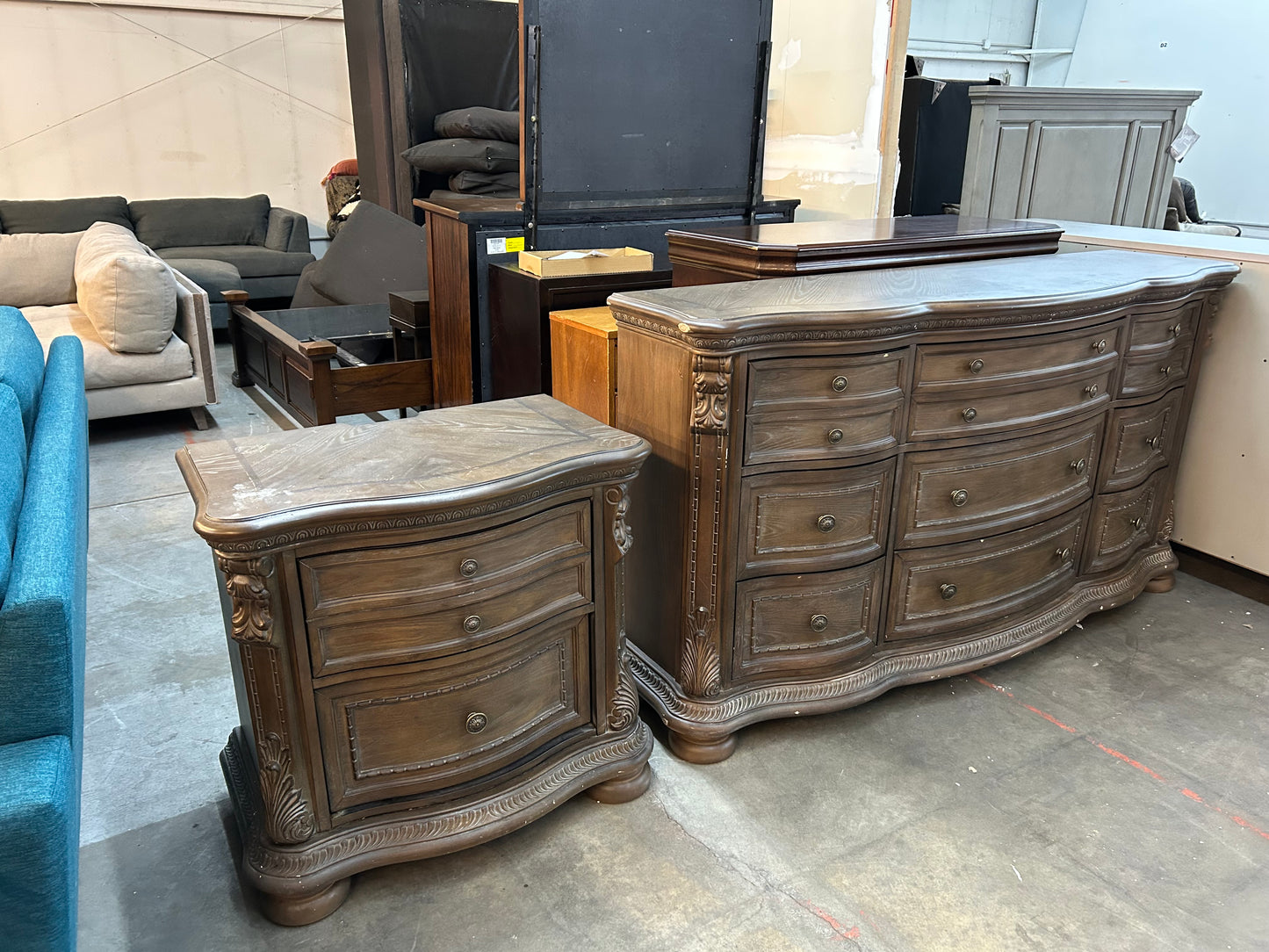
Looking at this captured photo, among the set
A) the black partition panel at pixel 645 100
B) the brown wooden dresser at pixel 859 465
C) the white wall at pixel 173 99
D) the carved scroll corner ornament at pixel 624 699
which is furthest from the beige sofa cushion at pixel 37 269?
the carved scroll corner ornament at pixel 624 699

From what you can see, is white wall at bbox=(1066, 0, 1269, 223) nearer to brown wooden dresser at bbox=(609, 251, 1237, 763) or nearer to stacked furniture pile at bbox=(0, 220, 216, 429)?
brown wooden dresser at bbox=(609, 251, 1237, 763)

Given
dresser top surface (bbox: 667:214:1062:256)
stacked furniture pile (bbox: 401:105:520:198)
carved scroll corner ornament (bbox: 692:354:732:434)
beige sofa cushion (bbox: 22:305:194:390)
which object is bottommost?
beige sofa cushion (bbox: 22:305:194:390)

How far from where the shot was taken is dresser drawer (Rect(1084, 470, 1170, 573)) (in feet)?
8.50

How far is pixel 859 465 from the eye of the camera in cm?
203

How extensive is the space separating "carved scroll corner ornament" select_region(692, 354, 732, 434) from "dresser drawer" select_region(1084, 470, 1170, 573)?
1.31m

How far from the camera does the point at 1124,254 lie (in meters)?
2.69

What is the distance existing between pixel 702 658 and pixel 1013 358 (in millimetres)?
992

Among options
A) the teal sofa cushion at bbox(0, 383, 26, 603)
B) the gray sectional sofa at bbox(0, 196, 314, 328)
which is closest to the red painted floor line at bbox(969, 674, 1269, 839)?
the teal sofa cushion at bbox(0, 383, 26, 603)

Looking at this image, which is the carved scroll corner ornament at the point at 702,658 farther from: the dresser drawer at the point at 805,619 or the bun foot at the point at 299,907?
the bun foot at the point at 299,907

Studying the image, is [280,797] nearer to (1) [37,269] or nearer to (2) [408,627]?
(2) [408,627]

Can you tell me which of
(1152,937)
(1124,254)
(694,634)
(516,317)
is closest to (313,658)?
(694,634)

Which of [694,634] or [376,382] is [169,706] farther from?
[376,382]

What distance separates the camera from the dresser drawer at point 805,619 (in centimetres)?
207

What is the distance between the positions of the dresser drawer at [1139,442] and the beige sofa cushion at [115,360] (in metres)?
3.87
